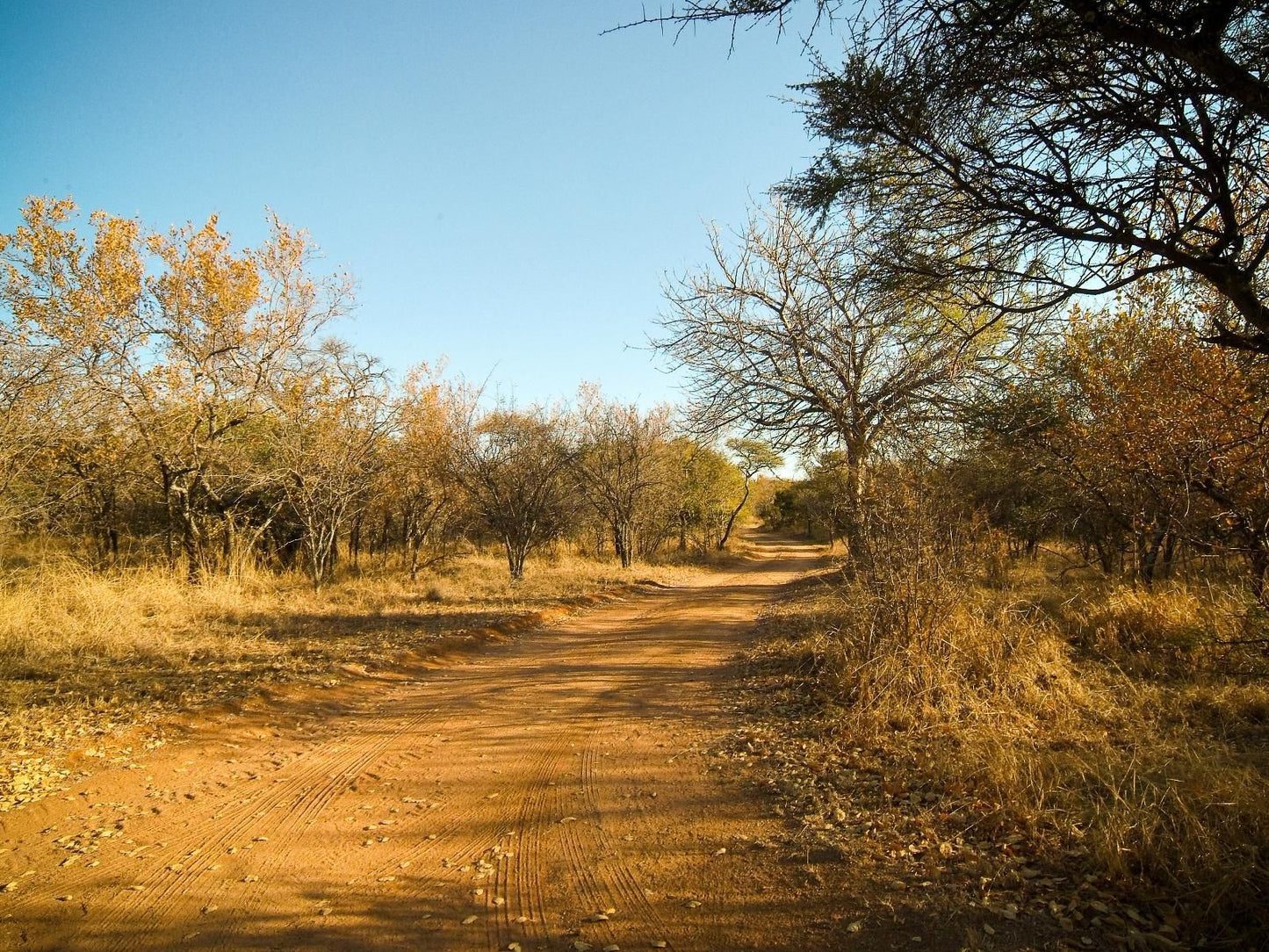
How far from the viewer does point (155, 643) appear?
26.7 feet

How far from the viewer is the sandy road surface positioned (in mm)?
3037

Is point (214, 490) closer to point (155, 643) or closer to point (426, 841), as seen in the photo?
point (155, 643)

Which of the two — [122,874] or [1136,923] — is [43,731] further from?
[1136,923]

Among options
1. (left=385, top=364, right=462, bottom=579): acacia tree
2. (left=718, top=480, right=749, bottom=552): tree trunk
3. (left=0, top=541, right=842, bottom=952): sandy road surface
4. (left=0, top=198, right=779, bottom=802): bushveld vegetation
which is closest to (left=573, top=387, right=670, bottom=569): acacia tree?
(left=0, top=198, right=779, bottom=802): bushveld vegetation

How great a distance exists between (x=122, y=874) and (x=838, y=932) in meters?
3.90

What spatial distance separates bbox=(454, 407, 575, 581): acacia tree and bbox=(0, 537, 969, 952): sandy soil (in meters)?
11.6

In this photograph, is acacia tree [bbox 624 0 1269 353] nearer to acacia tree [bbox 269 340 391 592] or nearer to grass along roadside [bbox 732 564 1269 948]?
grass along roadside [bbox 732 564 1269 948]

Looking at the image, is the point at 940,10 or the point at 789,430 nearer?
the point at 940,10

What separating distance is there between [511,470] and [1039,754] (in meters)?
15.3

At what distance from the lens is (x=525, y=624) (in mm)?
11492

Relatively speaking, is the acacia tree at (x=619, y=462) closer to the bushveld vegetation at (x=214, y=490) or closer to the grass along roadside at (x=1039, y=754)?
the bushveld vegetation at (x=214, y=490)

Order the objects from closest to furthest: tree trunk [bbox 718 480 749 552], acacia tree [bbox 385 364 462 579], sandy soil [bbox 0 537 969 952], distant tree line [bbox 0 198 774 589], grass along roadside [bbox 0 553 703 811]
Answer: sandy soil [bbox 0 537 969 952]
grass along roadside [bbox 0 553 703 811]
distant tree line [bbox 0 198 774 589]
acacia tree [bbox 385 364 462 579]
tree trunk [bbox 718 480 749 552]

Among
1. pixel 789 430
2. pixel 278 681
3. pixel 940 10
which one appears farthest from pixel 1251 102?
pixel 789 430

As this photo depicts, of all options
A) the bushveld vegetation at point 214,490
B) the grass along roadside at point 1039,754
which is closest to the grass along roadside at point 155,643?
the bushveld vegetation at point 214,490
